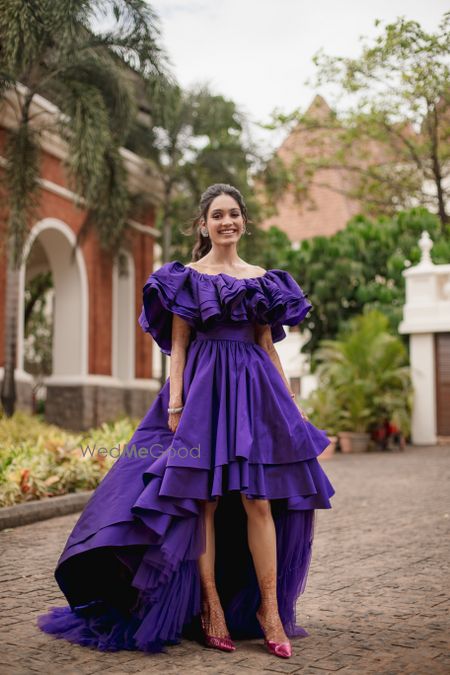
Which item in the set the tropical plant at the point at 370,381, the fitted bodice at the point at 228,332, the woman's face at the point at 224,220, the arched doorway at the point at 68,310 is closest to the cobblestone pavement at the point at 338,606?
the fitted bodice at the point at 228,332

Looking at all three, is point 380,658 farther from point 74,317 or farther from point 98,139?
point 74,317

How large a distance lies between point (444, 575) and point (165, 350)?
234 centimetres

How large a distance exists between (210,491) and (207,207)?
1342mm

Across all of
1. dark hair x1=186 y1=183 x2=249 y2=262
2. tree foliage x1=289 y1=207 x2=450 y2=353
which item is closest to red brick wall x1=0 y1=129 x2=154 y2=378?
tree foliage x1=289 y1=207 x2=450 y2=353

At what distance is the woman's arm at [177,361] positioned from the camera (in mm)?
3723

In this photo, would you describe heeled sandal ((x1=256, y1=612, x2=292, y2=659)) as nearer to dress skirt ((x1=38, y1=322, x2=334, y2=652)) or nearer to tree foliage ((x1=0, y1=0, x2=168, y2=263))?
dress skirt ((x1=38, y1=322, x2=334, y2=652))

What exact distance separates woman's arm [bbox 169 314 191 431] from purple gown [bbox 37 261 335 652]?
3 centimetres

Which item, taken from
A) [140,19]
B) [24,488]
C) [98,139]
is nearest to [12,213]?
[98,139]

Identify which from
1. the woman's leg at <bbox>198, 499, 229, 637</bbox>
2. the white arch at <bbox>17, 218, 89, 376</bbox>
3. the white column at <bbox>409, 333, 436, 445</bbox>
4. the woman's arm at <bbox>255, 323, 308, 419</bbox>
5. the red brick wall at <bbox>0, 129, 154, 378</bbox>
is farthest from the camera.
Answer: the white column at <bbox>409, 333, 436, 445</bbox>

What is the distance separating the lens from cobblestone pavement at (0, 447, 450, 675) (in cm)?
328

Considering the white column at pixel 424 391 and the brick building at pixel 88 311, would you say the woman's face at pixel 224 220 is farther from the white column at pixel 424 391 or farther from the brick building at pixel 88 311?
the white column at pixel 424 391

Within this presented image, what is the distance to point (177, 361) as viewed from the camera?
3814 mm

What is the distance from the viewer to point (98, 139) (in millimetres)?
11805

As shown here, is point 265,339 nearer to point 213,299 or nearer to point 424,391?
point 213,299
